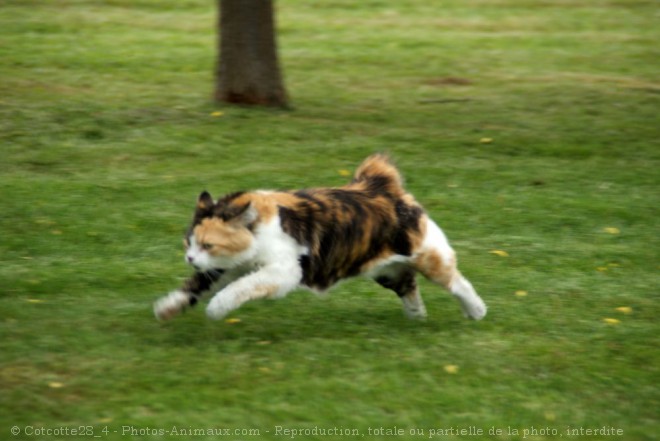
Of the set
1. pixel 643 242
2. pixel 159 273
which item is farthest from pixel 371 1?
pixel 159 273

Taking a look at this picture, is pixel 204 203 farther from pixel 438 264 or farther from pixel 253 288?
pixel 438 264

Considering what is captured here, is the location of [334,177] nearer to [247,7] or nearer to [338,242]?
[247,7]

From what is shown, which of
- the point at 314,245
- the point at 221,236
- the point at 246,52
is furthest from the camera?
the point at 246,52

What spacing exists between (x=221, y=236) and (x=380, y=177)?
1587mm

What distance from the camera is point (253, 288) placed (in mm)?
7105

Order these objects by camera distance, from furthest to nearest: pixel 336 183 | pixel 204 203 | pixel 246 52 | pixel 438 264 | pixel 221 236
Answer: pixel 246 52
pixel 336 183
pixel 438 264
pixel 204 203
pixel 221 236

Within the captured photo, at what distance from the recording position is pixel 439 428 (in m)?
6.27

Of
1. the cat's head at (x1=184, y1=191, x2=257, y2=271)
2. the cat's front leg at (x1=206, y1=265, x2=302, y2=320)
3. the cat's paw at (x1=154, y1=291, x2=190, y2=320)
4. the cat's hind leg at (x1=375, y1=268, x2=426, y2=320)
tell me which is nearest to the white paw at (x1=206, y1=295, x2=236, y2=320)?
the cat's front leg at (x1=206, y1=265, x2=302, y2=320)

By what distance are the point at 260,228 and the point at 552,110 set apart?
10053 mm

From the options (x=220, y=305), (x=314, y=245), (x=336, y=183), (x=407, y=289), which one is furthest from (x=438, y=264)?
(x=336, y=183)

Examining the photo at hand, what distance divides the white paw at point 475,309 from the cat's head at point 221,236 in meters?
1.90

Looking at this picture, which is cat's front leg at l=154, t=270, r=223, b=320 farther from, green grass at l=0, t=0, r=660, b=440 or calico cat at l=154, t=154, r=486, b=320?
green grass at l=0, t=0, r=660, b=440

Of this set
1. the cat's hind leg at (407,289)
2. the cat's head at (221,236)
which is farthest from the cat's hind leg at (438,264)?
the cat's head at (221,236)

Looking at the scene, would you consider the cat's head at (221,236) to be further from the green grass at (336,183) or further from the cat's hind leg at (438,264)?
the cat's hind leg at (438,264)
